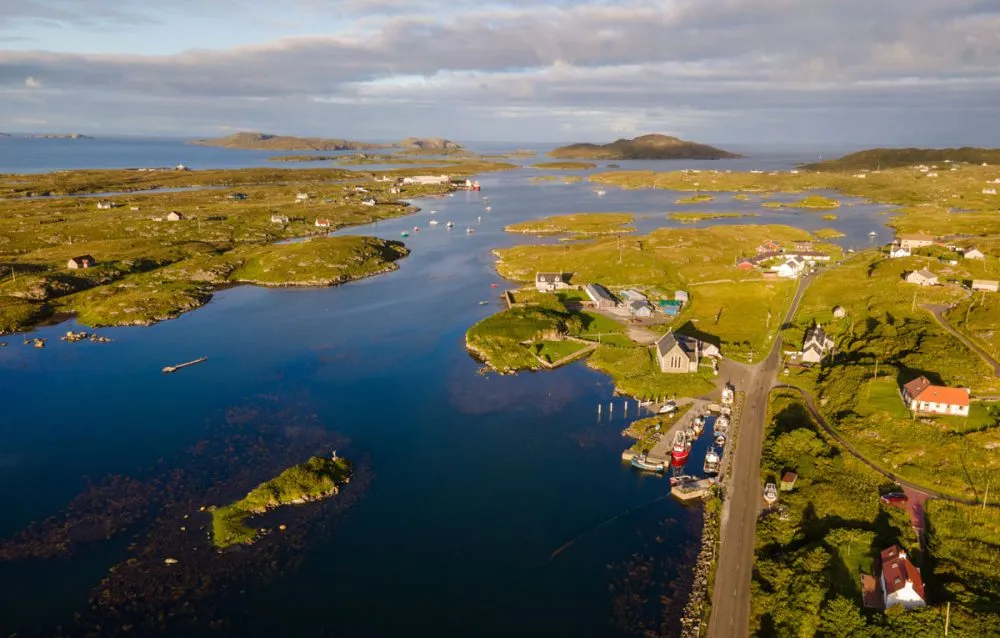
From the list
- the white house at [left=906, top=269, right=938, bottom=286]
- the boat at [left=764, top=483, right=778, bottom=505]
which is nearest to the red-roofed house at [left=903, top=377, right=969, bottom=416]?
the boat at [left=764, top=483, right=778, bottom=505]

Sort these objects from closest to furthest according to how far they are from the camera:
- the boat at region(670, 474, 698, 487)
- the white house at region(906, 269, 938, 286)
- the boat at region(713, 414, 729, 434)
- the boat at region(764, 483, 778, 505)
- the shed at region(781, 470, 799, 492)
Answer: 1. the boat at region(764, 483, 778, 505)
2. the shed at region(781, 470, 799, 492)
3. the boat at region(670, 474, 698, 487)
4. the boat at region(713, 414, 729, 434)
5. the white house at region(906, 269, 938, 286)

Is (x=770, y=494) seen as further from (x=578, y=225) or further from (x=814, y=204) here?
(x=814, y=204)

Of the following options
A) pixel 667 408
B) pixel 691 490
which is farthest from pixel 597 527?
pixel 667 408

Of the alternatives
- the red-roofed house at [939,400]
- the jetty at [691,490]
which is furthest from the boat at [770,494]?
the red-roofed house at [939,400]

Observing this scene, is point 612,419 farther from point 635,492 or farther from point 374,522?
point 374,522

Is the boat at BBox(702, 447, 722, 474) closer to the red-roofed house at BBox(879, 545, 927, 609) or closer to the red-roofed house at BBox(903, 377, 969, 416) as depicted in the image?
the red-roofed house at BBox(879, 545, 927, 609)

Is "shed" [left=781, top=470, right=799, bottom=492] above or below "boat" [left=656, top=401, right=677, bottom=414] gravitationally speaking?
below

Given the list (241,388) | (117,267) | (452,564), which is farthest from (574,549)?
(117,267)
